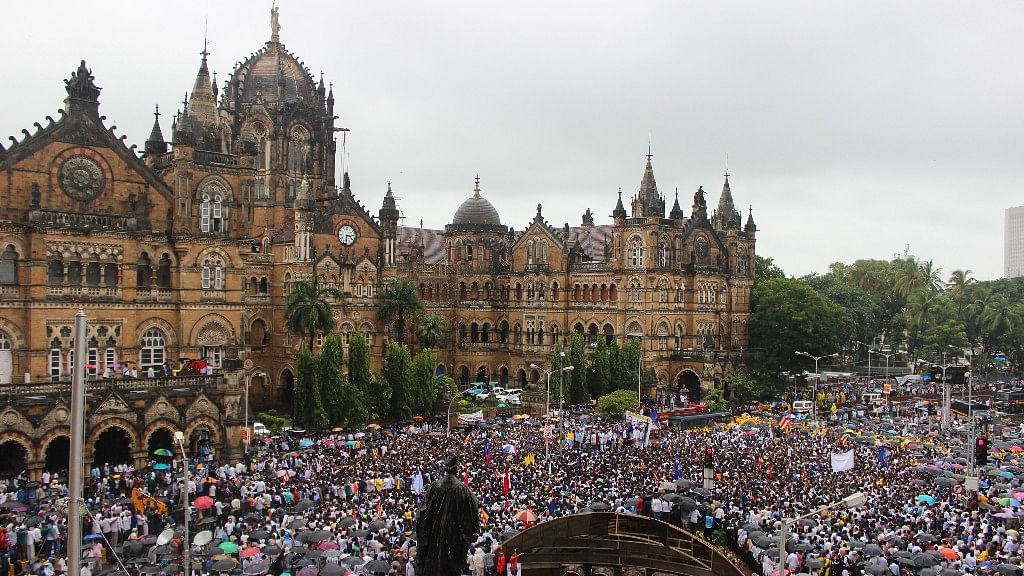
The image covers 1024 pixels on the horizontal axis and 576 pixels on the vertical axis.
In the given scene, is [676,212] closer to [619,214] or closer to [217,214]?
[619,214]

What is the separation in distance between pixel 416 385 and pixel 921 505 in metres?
33.3

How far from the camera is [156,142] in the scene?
59.3m

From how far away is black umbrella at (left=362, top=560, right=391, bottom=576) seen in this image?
26047 mm

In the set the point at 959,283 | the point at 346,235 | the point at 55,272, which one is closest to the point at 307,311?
the point at 346,235

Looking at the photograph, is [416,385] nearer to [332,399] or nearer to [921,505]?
[332,399]

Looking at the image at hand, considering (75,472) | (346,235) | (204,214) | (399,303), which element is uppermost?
(204,214)

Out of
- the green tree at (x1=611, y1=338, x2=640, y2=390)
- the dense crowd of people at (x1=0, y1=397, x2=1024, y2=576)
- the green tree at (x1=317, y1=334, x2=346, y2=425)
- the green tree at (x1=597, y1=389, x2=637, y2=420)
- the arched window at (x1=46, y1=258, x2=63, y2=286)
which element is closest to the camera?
the dense crowd of people at (x1=0, y1=397, x2=1024, y2=576)

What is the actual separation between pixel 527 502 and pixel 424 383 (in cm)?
2642

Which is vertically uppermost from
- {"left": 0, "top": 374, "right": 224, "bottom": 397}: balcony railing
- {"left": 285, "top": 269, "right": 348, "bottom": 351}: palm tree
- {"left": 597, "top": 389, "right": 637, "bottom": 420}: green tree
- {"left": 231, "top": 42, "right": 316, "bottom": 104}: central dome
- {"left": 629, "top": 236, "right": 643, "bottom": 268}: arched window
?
{"left": 231, "top": 42, "right": 316, "bottom": 104}: central dome

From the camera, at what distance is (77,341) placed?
52.5ft

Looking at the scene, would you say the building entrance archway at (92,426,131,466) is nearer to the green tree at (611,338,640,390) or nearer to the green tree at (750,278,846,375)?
the green tree at (611,338,640,390)

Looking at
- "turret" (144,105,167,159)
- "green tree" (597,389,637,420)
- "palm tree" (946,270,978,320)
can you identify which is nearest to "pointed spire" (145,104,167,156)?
"turret" (144,105,167,159)

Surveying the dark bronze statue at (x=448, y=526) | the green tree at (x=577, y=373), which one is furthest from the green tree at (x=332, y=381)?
the dark bronze statue at (x=448, y=526)

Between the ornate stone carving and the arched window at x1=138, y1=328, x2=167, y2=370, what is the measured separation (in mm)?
8058
